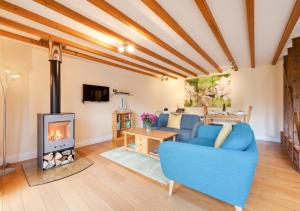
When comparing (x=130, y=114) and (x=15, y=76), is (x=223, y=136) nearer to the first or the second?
(x=130, y=114)

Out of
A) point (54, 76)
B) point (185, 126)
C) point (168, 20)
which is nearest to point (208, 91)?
point (185, 126)

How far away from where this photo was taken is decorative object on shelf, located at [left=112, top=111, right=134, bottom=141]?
445 centimetres

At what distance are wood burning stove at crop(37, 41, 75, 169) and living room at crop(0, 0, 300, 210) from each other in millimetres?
19

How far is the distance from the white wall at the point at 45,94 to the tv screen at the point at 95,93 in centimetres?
14

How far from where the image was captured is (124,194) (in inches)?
72.6

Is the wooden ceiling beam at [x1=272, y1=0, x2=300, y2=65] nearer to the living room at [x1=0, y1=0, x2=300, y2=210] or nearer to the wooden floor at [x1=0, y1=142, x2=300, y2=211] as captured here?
the living room at [x1=0, y1=0, x2=300, y2=210]

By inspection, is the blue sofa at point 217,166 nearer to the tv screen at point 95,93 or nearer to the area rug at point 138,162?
the area rug at point 138,162

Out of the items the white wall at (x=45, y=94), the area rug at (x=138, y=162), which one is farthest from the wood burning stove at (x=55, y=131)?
the area rug at (x=138, y=162)

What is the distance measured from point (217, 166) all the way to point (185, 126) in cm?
250

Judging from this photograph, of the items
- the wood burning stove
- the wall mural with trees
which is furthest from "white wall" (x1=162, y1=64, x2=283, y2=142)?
the wood burning stove

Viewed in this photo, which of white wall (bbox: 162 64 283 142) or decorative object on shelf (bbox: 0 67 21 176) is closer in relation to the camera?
decorative object on shelf (bbox: 0 67 21 176)

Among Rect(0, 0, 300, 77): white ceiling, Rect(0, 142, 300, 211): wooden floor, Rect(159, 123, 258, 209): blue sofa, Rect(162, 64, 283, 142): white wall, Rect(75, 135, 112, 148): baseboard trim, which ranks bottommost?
Rect(0, 142, 300, 211): wooden floor

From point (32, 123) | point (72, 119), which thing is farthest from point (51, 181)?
point (32, 123)

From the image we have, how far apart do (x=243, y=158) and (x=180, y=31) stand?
83.4 inches
